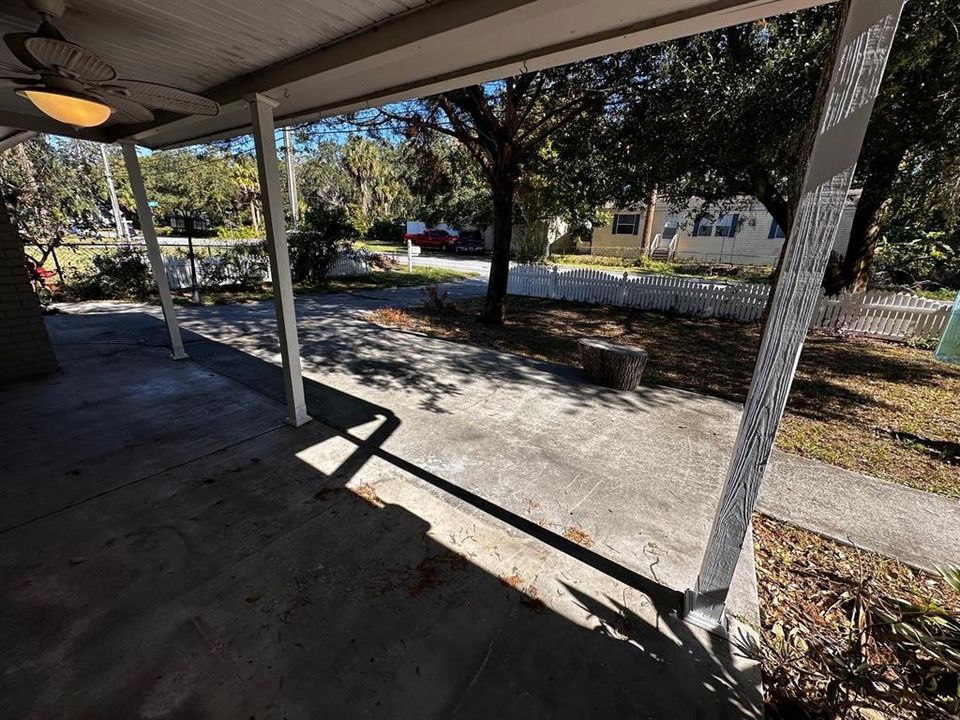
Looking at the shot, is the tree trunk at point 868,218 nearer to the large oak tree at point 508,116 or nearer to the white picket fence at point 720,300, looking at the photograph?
the white picket fence at point 720,300

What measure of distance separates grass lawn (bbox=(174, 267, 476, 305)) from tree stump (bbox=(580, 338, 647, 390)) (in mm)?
8421

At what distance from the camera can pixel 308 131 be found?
26.7ft

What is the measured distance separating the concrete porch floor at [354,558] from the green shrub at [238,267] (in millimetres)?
7140

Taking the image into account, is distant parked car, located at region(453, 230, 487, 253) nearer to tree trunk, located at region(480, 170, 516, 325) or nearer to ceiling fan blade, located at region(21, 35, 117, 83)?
tree trunk, located at region(480, 170, 516, 325)

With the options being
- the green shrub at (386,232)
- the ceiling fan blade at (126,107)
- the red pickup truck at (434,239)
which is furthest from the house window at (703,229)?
the ceiling fan blade at (126,107)

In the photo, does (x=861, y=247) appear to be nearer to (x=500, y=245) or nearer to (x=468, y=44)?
(x=500, y=245)

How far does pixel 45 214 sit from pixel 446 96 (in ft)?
28.2

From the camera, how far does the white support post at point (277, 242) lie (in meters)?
3.05

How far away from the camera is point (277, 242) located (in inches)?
130

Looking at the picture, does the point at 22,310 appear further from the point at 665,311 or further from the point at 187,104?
the point at 665,311

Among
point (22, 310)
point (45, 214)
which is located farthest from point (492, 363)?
point (45, 214)

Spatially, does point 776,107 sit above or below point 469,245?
above

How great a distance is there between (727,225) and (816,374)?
2028 centimetres

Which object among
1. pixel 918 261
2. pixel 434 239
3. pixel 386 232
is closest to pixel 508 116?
pixel 918 261
